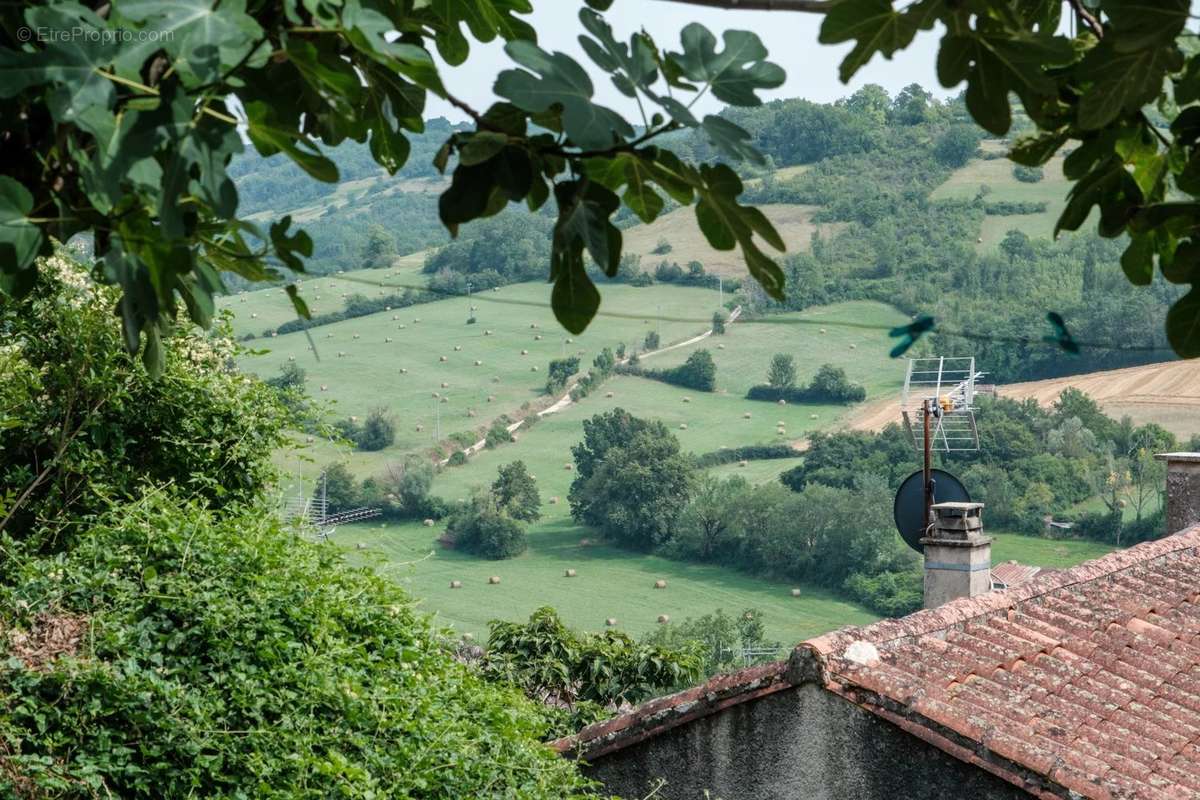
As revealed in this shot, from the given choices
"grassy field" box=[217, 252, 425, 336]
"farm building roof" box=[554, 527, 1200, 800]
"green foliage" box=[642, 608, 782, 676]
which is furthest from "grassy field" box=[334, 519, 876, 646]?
"farm building roof" box=[554, 527, 1200, 800]

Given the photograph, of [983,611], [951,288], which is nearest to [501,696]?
[983,611]

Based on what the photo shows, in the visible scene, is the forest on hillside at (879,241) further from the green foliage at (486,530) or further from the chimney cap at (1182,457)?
the chimney cap at (1182,457)

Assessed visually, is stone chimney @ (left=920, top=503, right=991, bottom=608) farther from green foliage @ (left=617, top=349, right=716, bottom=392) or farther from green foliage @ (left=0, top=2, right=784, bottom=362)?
green foliage @ (left=617, top=349, right=716, bottom=392)

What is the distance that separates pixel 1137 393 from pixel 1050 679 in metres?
61.5

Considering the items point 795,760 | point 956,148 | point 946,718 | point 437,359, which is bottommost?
point 437,359

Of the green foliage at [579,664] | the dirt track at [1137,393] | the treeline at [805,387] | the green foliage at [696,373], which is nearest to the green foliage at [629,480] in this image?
the green foliage at [696,373]

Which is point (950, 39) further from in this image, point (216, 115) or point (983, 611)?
point (983, 611)

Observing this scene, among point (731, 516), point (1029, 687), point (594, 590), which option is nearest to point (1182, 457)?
point (1029, 687)

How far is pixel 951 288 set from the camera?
58250 millimetres

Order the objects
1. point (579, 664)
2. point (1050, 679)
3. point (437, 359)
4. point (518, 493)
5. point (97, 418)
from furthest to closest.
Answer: point (437, 359) < point (518, 493) < point (579, 664) < point (1050, 679) < point (97, 418)

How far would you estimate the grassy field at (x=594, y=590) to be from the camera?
5281cm

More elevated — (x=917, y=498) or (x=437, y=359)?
(x=917, y=498)

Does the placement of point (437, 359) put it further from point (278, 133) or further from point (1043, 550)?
point (278, 133)

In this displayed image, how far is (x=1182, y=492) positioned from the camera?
11781mm
